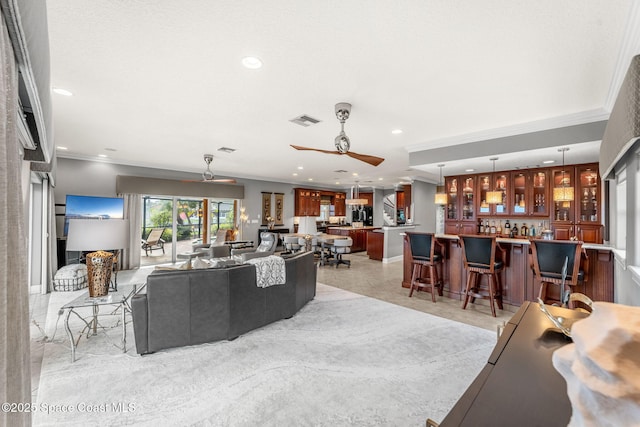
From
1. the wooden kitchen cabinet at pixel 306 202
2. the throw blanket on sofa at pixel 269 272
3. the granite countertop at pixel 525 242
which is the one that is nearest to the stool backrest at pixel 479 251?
the granite countertop at pixel 525 242

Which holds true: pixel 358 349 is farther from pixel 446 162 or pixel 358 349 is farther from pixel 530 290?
pixel 446 162

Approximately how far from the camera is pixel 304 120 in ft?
12.5

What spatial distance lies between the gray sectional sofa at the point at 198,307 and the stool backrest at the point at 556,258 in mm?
3339

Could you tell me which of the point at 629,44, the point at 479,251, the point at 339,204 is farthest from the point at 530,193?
the point at 339,204

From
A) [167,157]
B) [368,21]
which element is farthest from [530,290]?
[167,157]

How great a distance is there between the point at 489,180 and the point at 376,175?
326cm

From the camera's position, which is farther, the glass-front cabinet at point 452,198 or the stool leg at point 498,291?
the glass-front cabinet at point 452,198

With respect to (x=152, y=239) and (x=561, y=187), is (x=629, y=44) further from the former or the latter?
(x=152, y=239)

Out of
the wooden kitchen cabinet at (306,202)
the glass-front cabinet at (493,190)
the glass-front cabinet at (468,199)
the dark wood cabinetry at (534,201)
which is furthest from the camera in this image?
the wooden kitchen cabinet at (306,202)

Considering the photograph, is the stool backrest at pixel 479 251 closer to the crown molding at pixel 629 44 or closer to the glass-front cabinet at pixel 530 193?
the crown molding at pixel 629 44

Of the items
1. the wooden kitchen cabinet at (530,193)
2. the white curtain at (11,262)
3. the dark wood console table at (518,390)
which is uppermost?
the wooden kitchen cabinet at (530,193)

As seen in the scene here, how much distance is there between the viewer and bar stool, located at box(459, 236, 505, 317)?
3996 millimetres

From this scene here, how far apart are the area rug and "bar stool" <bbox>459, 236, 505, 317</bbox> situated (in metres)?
0.84

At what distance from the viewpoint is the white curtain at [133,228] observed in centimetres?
684
